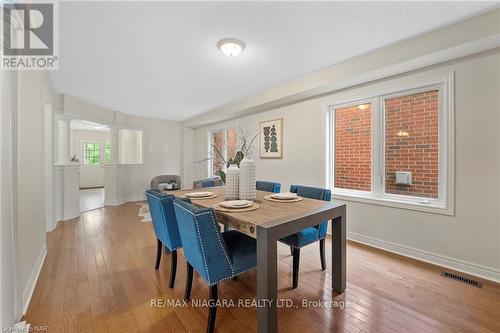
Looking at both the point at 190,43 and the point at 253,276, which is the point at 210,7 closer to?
the point at 190,43

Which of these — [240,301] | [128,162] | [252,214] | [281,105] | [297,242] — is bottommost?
[240,301]

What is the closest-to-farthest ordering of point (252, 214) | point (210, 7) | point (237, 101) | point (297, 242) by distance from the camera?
point (252, 214)
point (210, 7)
point (297, 242)
point (237, 101)

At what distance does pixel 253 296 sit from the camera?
189 centimetres

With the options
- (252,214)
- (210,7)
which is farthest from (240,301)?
(210,7)

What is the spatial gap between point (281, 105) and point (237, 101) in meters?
0.97

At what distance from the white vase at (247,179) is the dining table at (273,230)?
168 mm

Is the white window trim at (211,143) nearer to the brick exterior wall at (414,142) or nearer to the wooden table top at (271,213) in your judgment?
the brick exterior wall at (414,142)

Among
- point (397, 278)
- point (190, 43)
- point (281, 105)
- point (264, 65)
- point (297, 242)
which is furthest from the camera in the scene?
point (281, 105)

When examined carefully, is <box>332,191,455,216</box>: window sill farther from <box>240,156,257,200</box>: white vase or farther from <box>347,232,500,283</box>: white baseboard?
<box>240,156,257,200</box>: white vase

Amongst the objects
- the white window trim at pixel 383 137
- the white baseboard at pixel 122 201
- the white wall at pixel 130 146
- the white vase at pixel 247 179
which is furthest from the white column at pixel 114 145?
the white window trim at pixel 383 137

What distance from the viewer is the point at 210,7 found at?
175 centimetres

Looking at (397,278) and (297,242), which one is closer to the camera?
(297,242)

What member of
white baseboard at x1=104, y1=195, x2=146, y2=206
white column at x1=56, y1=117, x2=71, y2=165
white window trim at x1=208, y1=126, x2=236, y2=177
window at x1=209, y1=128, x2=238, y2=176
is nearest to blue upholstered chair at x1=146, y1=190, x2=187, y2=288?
window at x1=209, y1=128, x2=238, y2=176

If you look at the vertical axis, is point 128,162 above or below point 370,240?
above
